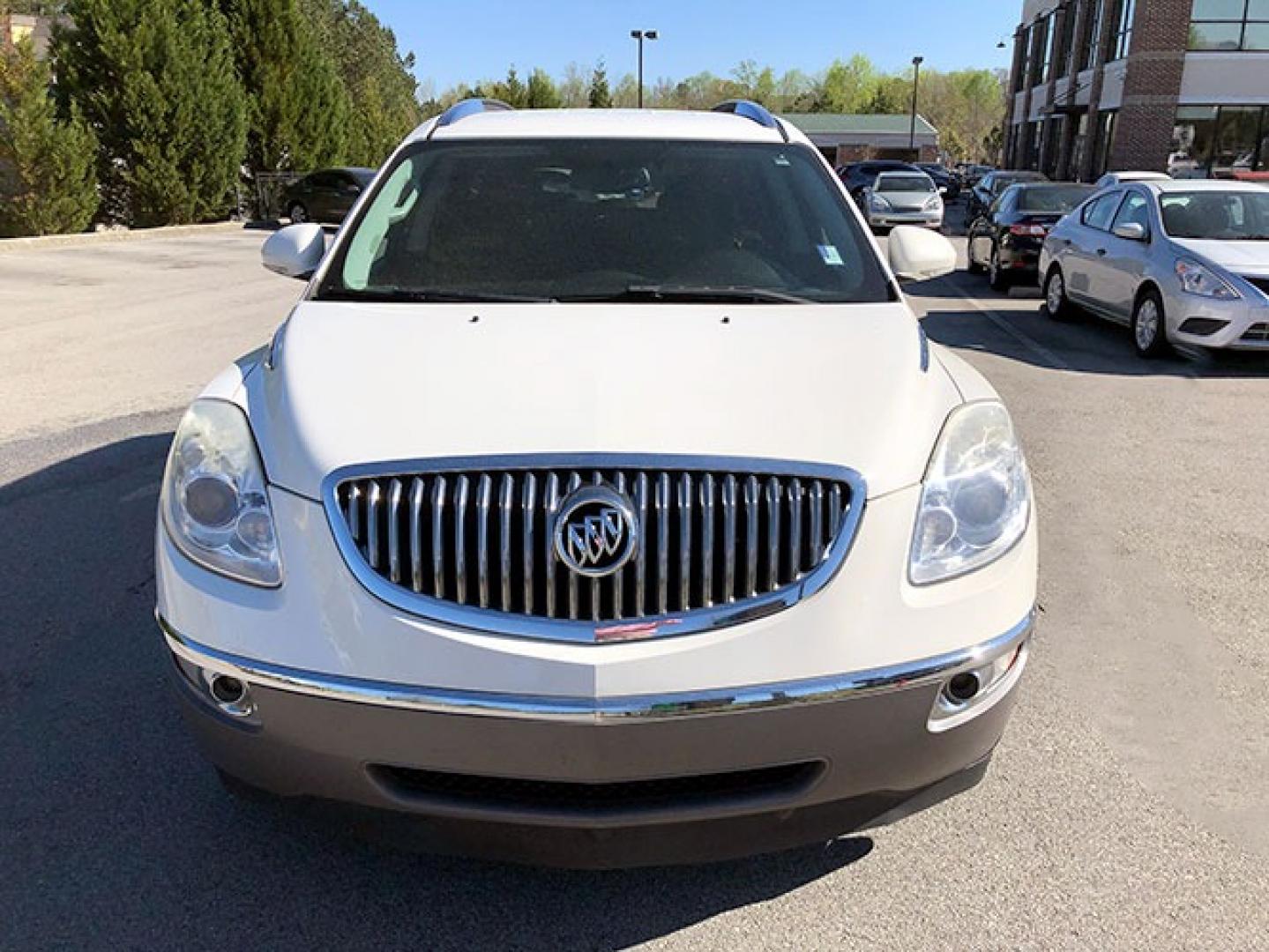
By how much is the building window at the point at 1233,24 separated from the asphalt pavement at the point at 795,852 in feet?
103

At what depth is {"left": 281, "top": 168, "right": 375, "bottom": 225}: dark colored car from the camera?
26344mm

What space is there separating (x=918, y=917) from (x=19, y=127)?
72.0 ft

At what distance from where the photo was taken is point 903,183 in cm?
2392

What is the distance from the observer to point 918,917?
103 inches

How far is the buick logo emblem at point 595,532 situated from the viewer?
223 centimetres

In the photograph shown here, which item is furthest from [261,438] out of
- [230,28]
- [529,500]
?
[230,28]

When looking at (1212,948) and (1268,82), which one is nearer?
(1212,948)

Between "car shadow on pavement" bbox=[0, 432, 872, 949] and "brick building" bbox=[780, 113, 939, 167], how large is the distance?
85701 mm

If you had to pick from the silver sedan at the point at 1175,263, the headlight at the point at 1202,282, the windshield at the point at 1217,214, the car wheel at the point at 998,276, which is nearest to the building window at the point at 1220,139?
the car wheel at the point at 998,276

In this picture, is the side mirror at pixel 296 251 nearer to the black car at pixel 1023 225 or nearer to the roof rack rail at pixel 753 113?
the roof rack rail at pixel 753 113

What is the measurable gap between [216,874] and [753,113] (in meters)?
3.60

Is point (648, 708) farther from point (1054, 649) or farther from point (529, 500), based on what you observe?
point (1054, 649)

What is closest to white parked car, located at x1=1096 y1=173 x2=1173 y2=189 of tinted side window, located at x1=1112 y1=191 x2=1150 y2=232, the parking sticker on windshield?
tinted side window, located at x1=1112 y1=191 x2=1150 y2=232

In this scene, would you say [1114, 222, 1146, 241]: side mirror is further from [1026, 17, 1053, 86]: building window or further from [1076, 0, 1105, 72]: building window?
[1026, 17, 1053, 86]: building window
